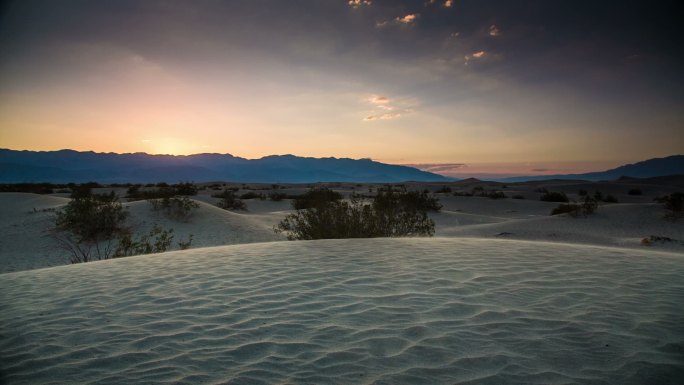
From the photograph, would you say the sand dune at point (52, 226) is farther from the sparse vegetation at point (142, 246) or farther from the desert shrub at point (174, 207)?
the sparse vegetation at point (142, 246)

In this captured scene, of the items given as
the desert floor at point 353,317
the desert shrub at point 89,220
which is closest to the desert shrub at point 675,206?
the desert floor at point 353,317

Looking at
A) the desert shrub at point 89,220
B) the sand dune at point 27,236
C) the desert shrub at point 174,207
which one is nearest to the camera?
the sand dune at point 27,236

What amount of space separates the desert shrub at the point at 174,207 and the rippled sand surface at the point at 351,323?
1046cm

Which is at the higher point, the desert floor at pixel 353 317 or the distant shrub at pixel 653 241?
the desert floor at pixel 353 317

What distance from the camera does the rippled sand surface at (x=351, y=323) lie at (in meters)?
2.80

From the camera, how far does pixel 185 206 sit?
1711cm

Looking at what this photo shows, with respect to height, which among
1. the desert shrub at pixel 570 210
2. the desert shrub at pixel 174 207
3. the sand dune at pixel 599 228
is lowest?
the sand dune at pixel 599 228

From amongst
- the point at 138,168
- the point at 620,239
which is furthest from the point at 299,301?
the point at 138,168

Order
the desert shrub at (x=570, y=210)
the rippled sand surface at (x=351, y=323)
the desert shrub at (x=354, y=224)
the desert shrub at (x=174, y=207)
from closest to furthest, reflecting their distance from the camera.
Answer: the rippled sand surface at (x=351, y=323) < the desert shrub at (x=354, y=224) < the desert shrub at (x=174, y=207) < the desert shrub at (x=570, y=210)

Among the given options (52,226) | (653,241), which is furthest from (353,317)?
(52,226)

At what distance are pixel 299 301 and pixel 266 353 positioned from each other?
1354 millimetres

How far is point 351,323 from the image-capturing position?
12.2 feet

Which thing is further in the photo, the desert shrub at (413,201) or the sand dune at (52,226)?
the desert shrub at (413,201)

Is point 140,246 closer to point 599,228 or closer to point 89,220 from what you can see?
point 89,220
